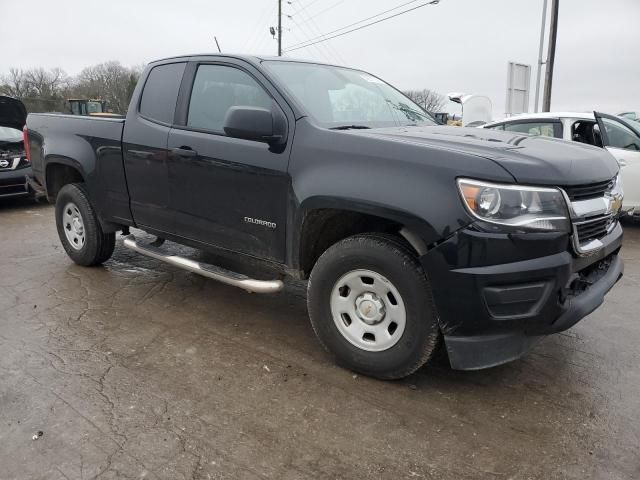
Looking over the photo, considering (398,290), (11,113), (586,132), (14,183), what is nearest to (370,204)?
(398,290)

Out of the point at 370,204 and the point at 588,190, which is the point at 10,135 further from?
the point at 588,190

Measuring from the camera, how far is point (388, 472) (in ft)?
7.54

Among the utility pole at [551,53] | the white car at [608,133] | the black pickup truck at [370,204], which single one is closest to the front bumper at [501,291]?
the black pickup truck at [370,204]

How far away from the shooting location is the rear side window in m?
4.04

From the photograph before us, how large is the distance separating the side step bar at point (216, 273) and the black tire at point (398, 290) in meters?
0.35

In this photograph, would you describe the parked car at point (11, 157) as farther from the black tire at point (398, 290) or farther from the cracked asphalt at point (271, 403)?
the black tire at point (398, 290)

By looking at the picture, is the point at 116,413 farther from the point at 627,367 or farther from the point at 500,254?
the point at 627,367

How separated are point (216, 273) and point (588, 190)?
7.79 ft

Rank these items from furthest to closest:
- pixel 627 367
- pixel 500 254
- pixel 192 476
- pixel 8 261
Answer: pixel 8 261, pixel 627 367, pixel 500 254, pixel 192 476

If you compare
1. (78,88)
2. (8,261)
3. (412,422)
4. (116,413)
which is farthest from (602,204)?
(78,88)

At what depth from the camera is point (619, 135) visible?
22.8ft

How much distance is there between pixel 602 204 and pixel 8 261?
217 inches

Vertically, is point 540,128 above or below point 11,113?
below

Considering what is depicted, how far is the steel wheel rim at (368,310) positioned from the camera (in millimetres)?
2885
